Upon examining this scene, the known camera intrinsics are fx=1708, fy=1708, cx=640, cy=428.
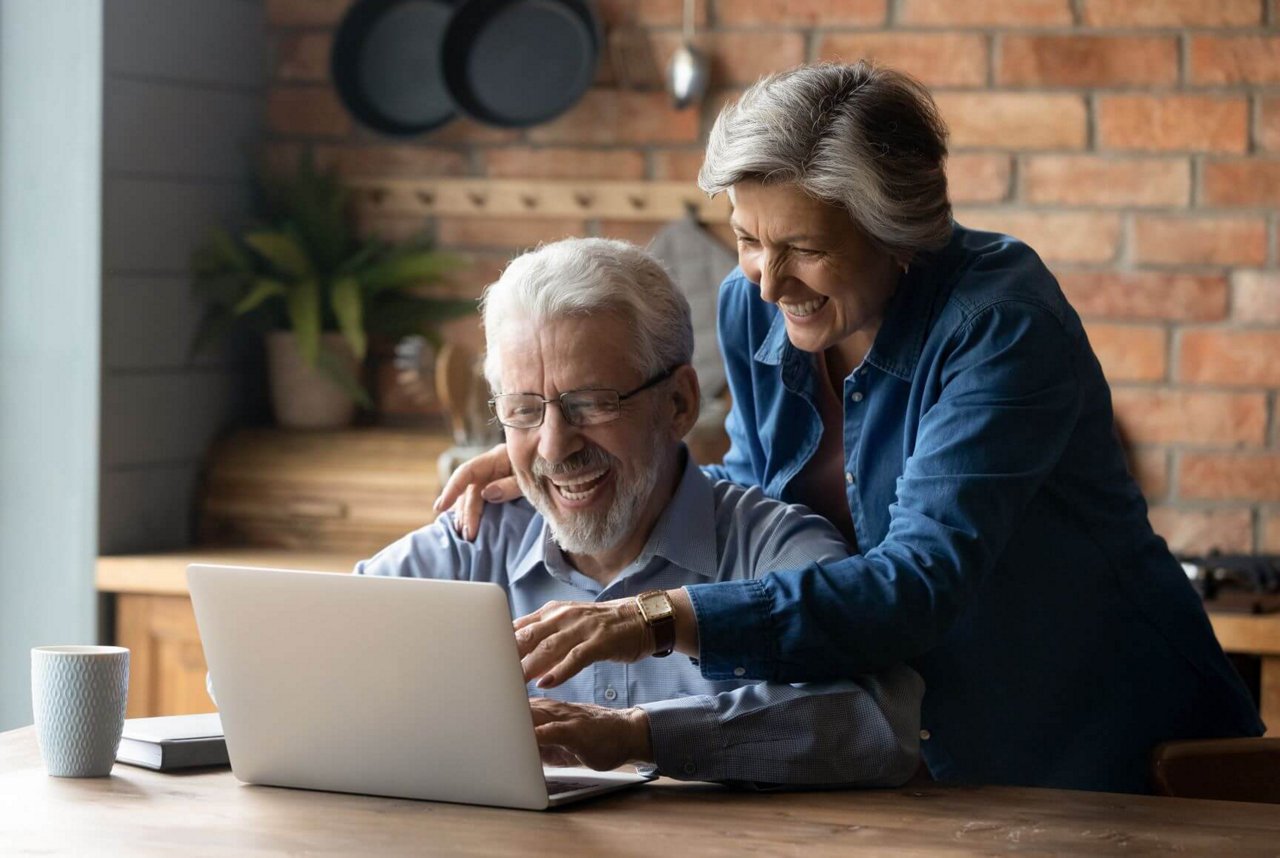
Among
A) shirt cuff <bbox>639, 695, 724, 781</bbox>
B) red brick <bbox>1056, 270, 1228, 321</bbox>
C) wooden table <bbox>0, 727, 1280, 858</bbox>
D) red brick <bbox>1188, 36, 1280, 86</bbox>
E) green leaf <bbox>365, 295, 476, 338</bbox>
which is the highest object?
red brick <bbox>1188, 36, 1280, 86</bbox>

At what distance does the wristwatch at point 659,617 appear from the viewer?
1.64m

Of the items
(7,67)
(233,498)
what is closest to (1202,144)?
(233,498)

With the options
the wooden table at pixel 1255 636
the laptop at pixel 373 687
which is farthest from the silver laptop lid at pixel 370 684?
the wooden table at pixel 1255 636

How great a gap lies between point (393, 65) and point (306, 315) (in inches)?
22.7

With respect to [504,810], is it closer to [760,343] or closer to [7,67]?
[760,343]

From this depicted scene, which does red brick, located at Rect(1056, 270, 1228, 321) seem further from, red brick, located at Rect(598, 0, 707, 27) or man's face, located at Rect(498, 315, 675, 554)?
man's face, located at Rect(498, 315, 675, 554)

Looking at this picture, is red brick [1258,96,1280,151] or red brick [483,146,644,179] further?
red brick [483,146,644,179]

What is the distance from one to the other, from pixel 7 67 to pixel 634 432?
1.89 meters

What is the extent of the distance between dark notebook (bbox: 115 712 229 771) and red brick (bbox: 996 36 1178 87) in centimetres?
209

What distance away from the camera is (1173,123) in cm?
317

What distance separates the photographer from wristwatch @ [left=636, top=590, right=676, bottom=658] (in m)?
1.64

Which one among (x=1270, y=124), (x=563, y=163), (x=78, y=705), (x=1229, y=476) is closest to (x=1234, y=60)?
(x=1270, y=124)

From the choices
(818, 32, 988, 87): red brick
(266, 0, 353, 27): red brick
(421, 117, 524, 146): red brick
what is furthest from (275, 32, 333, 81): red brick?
(818, 32, 988, 87): red brick

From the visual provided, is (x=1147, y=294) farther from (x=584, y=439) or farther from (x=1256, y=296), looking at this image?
(x=584, y=439)
